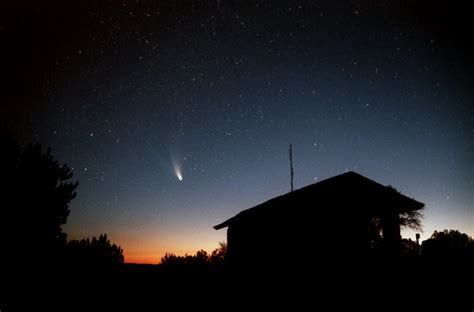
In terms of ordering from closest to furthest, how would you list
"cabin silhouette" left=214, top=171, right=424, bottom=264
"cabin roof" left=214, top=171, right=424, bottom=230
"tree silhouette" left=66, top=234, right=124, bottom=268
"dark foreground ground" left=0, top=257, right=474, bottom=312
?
"dark foreground ground" left=0, top=257, right=474, bottom=312
"cabin roof" left=214, top=171, right=424, bottom=230
"cabin silhouette" left=214, top=171, right=424, bottom=264
"tree silhouette" left=66, top=234, right=124, bottom=268

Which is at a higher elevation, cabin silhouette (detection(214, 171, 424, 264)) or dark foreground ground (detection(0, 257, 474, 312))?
cabin silhouette (detection(214, 171, 424, 264))

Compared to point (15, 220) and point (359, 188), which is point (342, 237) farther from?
point (15, 220)

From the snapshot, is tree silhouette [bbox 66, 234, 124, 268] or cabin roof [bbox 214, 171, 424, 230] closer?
cabin roof [bbox 214, 171, 424, 230]

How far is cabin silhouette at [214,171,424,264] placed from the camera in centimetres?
1208

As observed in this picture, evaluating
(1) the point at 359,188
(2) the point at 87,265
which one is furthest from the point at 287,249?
(2) the point at 87,265

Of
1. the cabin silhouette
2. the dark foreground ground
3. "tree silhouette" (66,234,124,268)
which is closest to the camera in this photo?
the dark foreground ground

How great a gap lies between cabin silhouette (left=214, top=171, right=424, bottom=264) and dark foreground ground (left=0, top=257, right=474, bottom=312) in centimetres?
268

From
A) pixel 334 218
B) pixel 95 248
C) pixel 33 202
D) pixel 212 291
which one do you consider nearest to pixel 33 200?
pixel 33 202

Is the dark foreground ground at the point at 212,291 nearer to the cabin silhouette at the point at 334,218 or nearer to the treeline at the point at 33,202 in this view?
the cabin silhouette at the point at 334,218

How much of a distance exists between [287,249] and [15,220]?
14855mm

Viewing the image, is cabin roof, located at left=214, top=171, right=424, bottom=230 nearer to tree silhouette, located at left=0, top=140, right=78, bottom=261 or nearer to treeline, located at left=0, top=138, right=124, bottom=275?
treeline, located at left=0, top=138, right=124, bottom=275

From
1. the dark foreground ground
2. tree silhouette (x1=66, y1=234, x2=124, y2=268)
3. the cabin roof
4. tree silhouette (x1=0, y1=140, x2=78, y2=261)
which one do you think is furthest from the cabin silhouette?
tree silhouette (x1=0, y1=140, x2=78, y2=261)

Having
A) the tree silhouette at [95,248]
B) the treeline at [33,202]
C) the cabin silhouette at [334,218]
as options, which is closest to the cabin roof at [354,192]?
the cabin silhouette at [334,218]

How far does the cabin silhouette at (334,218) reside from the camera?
476 inches
